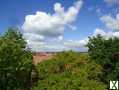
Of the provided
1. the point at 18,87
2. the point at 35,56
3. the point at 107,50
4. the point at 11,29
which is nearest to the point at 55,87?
the point at 18,87

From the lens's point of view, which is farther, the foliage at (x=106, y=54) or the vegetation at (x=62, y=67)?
the foliage at (x=106, y=54)

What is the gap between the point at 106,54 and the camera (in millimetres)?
59781

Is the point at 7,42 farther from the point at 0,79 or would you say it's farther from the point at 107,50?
the point at 107,50

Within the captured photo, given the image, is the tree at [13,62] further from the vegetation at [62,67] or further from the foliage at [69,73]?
the foliage at [69,73]

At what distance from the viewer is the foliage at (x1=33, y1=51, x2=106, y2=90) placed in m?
45.4

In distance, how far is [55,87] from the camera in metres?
45.7

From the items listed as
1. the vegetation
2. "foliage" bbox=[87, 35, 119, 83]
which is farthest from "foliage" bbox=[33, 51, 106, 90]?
"foliage" bbox=[87, 35, 119, 83]

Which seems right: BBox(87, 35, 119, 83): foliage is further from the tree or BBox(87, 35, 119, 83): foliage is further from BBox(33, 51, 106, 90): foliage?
the tree

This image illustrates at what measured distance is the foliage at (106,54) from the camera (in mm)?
58688

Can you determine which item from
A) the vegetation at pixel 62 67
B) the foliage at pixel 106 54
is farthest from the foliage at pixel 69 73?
the foliage at pixel 106 54

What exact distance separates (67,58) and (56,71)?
98.7 inches

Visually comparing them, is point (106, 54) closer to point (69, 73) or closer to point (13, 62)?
point (69, 73)

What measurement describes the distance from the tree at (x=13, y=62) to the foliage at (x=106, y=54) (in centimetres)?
1175

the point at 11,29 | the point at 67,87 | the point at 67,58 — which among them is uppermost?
the point at 11,29
